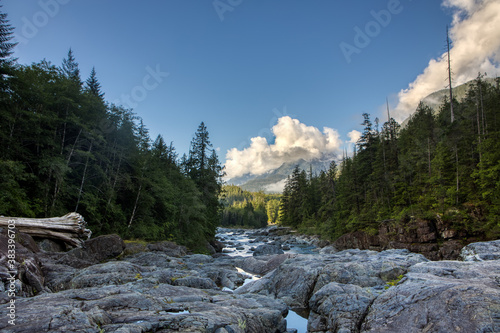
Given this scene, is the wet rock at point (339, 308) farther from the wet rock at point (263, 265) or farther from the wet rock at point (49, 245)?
the wet rock at point (49, 245)

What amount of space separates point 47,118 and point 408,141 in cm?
5391

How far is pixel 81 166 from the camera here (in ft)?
67.9

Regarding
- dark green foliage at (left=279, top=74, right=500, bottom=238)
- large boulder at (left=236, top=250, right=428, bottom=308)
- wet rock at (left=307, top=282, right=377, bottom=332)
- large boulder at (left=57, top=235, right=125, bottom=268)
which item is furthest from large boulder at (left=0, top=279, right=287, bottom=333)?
dark green foliage at (left=279, top=74, right=500, bottom=238)

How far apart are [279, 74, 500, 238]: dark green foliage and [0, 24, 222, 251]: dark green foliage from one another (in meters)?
25.7

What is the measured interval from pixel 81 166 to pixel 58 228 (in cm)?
950

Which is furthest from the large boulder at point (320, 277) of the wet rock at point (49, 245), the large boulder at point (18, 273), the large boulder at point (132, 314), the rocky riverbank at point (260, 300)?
the wet rock at point (49, 245)

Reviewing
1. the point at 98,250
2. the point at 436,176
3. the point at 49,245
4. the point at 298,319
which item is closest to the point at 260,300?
the point at 298,319

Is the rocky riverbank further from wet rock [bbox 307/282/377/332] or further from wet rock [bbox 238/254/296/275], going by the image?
wet rock [bbox 238/254/296/275]

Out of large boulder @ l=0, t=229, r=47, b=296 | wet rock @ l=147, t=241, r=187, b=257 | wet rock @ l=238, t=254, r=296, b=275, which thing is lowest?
wet rock @ l=238, t=254, r=296, b=275

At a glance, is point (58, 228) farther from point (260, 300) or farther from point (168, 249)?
point (260, 300)

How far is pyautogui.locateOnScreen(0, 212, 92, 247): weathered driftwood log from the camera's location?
1186 cm

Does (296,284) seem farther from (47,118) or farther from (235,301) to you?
(47,118)

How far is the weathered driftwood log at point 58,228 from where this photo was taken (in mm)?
11859

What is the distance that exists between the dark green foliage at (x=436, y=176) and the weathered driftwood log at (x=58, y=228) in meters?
32.9
